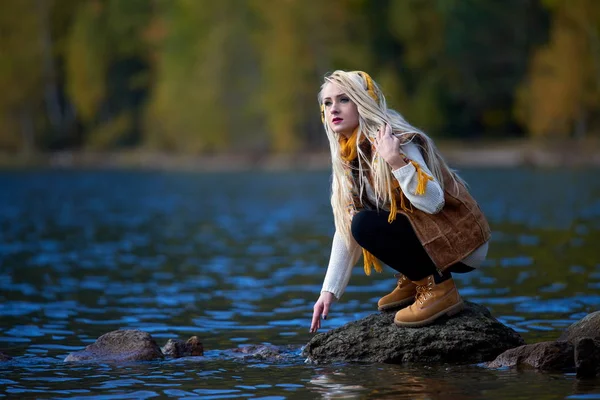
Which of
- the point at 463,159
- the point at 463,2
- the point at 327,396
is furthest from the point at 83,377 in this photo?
the point at 463,2

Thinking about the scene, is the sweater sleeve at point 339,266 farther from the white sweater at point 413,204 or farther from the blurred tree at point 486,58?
the blurred tree at point 486,58

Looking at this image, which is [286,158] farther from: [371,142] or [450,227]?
[450,227]

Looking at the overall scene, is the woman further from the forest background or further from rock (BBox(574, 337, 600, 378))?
the forest background

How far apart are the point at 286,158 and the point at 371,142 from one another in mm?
51817

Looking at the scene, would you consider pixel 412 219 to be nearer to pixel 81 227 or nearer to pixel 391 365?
pixel 391 365

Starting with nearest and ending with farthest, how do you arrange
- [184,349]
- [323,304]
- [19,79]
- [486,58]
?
1. [323,304]
2. [184,349]
3. [486,58]
4. [19,79]

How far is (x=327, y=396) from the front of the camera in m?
6.79

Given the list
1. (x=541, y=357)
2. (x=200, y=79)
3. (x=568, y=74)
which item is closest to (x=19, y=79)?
(x=200, y=79)

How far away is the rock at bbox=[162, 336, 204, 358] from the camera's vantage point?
8.54 metres

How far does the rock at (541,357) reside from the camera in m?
7.38

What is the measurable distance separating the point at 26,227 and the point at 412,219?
19213 mm

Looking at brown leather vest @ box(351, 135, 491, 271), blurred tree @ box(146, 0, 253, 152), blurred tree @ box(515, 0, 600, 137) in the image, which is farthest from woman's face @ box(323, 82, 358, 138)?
blurred tree @ box(146, 0, 253, 152)

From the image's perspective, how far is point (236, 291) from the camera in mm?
13203

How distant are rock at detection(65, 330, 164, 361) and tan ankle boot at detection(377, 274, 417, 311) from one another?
1850 mm
